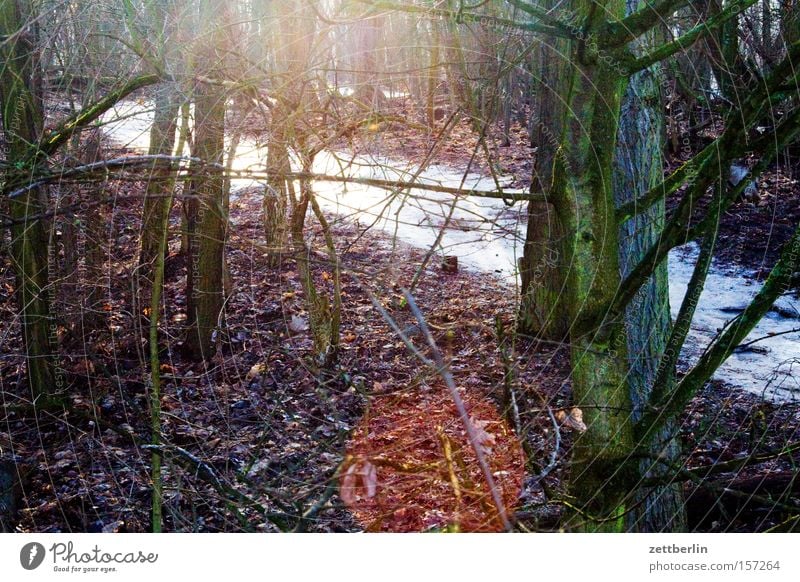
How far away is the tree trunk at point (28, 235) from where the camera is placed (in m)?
2.59

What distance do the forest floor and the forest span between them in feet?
0.05

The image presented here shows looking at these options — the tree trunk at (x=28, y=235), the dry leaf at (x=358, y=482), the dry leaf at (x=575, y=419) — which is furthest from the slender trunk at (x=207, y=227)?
the dry leaf at (x=575, y=419)

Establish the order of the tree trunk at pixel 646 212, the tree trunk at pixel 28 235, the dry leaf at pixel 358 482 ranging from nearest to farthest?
the dry leaf at pixel 358 482 → the tree trunk at pixel 28 235 → the tree trunk at pixel 646 212

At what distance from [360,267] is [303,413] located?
2.06 ft

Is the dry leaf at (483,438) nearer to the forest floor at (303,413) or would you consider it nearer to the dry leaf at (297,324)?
the forest floor at (303,413)

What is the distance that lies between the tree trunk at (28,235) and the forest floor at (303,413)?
0.19ft

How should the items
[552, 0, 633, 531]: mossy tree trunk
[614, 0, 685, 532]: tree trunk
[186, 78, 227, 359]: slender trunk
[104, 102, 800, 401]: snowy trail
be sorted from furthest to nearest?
[614, 0, 685, 532]: tree trunk
[186, 78, 227, 359]: slender trunk
[104, 102, 800, 401]: snowy trail
[552, 0, 633, 531]: mossy tree trunk

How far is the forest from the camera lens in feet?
5.61

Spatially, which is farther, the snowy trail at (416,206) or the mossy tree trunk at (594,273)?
the snowy trail at (416,206)

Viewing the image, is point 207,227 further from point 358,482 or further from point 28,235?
point 358,482

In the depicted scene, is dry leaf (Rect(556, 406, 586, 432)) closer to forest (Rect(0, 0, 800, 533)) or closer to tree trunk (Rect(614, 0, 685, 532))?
forest (Rect(0, 0, 800, 533))

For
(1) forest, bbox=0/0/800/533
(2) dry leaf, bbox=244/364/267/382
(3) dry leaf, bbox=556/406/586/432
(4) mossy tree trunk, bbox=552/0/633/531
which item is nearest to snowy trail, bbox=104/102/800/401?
(1) forest, bbox=0/0/800/533
